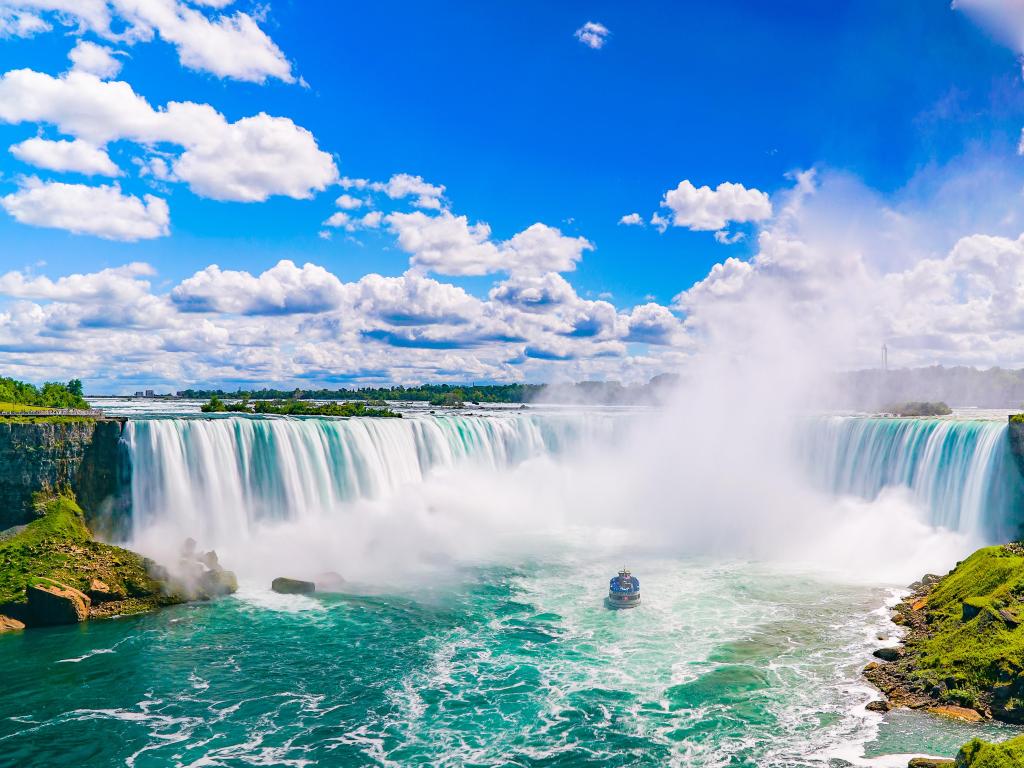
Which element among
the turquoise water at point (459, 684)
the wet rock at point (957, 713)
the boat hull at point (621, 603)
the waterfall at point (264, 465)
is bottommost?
the turquoise water at point (459, 684)

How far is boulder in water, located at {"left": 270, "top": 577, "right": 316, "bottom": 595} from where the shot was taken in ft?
89.7

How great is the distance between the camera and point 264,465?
33812 millimetres

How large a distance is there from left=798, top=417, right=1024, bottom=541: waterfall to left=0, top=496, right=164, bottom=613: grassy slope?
34.8 meters

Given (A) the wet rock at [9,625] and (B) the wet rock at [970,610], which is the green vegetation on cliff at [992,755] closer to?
(B) the wet rock at [970,610]

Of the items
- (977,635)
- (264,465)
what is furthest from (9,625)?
(977,635)

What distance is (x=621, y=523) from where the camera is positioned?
44031 mm

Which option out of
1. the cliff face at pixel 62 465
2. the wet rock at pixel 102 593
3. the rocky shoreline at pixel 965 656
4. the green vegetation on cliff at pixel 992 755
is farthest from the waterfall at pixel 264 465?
the green vegetation on cliff at pixel 992 755

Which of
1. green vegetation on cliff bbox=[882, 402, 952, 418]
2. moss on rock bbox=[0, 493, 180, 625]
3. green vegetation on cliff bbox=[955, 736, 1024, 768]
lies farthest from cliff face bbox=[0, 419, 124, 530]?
green vegetation on cliff bbox=[882, 402, 952, 418]

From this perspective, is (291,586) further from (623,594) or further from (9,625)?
(623,594)

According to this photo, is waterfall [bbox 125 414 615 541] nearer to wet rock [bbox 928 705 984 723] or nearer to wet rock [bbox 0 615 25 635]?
wet rock [bbox 0 615 25 635]

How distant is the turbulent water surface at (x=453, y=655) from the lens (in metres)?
15.7

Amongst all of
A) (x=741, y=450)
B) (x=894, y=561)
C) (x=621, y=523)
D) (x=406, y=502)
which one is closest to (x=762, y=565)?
(x=894, y=561)

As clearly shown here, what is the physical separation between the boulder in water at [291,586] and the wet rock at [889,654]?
20339mm

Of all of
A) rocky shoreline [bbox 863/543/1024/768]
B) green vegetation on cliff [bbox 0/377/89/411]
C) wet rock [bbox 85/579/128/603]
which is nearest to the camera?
rocky shoreline [bbox 863/543/1024/768]
